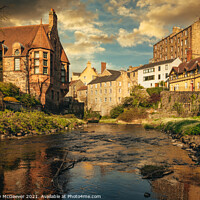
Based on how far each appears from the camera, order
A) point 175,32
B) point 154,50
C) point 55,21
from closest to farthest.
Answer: point 55,21
point 175,32
point 154,50

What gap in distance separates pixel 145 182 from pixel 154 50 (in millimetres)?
86423

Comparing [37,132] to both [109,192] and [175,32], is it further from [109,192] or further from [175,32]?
[175,32]

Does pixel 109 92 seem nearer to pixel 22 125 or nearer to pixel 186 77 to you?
pixel 186 77

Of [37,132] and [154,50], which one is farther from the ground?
[154,50]

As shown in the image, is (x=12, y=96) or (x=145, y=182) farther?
(x=12, y=96)

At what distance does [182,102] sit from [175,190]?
3968cm

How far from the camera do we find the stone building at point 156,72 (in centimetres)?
6156

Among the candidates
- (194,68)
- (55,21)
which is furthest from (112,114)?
(55,21)

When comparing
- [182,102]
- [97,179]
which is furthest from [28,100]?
[182,102]

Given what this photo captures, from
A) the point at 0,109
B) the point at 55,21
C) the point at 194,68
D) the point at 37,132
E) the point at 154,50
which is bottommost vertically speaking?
the point at 37,132

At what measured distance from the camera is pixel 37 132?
73.6 feet

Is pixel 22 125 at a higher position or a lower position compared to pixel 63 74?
lower

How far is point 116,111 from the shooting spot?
53.8 m

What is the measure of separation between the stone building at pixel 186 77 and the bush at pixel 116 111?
600 inches
